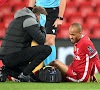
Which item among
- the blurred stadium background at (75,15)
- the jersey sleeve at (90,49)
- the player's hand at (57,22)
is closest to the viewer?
the jersey sleeve at (90,49)

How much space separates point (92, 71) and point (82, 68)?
152 mm

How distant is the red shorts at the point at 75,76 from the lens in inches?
127

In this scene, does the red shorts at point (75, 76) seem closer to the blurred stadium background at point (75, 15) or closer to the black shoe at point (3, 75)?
the black shoe at point (3, 75)

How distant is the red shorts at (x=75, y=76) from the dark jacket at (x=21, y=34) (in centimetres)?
53

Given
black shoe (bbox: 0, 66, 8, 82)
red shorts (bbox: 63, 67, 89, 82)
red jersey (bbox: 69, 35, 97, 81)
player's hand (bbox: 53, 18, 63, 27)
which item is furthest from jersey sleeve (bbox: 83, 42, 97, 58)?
black shoe (bbox: 0, 66, 8, 82)

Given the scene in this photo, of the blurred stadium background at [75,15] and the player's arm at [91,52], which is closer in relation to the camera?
the player's arm at [91,52]

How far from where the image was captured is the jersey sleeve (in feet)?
10.1

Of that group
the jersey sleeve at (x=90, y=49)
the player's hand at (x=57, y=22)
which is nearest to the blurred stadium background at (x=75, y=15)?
the player's hand at (x=57, y=22)

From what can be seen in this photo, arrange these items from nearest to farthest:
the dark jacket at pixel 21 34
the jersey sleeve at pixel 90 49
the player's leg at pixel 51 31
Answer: the dark jacket at pixel 21 34 → the jersey sleeve at pixel 90 49 → the player's leg at pixel 51 31

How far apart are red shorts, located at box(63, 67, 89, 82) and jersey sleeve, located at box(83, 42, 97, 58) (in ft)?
0.87

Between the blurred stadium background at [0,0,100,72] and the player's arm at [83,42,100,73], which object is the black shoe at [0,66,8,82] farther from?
the blurred stadium background at [0,0,100,72]

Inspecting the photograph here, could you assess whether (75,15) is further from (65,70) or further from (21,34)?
(21,34)

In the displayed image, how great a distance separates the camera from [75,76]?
329 cm

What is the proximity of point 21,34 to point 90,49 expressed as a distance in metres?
0.79
